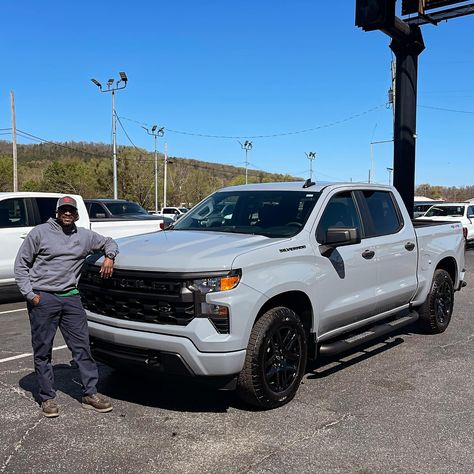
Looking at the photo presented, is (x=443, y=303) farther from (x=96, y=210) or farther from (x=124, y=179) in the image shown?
(x=124, y=179)

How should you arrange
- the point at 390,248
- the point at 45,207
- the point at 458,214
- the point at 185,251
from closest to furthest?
the point at 185,251 < the point at 390,248 < the point at 45,207 < the point at 458,214

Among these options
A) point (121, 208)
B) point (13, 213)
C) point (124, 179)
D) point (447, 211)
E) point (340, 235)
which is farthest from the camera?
point (124, 179)

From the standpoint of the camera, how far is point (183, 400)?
4.67 metres

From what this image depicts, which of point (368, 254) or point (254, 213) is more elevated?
point (254, 213)

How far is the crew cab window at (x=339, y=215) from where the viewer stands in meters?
5.07

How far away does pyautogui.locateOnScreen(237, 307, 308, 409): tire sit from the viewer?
4.17 m

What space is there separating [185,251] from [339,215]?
1857 mm

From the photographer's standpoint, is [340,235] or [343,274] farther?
[343,274]

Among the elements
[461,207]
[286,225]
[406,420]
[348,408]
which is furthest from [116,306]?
[461,207]

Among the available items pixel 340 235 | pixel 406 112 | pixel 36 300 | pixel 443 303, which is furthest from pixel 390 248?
pixel 406 112

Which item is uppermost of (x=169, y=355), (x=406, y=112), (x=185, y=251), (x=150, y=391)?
(x=406, y=112)

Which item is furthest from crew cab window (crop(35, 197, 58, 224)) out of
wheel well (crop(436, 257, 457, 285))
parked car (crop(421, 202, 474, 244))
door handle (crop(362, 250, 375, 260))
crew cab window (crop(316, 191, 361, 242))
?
parked car (crop(421, 202, 474, 244))

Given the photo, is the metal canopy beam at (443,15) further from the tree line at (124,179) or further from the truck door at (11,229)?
the tree line at (124,179)

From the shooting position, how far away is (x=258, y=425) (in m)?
4.12
